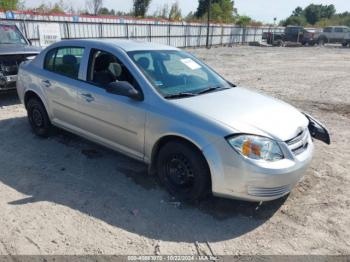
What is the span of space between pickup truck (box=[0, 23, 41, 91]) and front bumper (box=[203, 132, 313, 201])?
5675 millimetres

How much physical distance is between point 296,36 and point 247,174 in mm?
39126

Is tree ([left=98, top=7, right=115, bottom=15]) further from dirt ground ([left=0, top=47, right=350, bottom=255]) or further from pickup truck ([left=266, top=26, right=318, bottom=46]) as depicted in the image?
dirt ground ([left=0, top=47, right=350, bottom=255])

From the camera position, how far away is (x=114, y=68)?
4.11 metres

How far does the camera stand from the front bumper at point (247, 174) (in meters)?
3.04

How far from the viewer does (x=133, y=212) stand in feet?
11.1

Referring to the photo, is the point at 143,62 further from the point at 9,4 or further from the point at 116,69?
the point at 9,4

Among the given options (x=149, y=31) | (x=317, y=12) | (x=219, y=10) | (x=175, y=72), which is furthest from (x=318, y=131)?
(x=317, y=12)

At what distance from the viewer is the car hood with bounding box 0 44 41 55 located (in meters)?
7.28

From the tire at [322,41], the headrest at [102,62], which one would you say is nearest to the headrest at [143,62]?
the headrest at [102,62]

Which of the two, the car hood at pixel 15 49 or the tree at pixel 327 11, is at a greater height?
the tree at pixel 327 11

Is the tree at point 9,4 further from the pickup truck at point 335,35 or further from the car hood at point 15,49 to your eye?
the pickup truck at point 335,35

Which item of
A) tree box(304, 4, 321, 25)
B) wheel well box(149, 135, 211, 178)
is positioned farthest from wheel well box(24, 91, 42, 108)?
tree box(304, 4, 321, 25)

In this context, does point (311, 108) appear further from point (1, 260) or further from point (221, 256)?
point (1, 260)

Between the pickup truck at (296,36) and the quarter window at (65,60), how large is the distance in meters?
36.1
